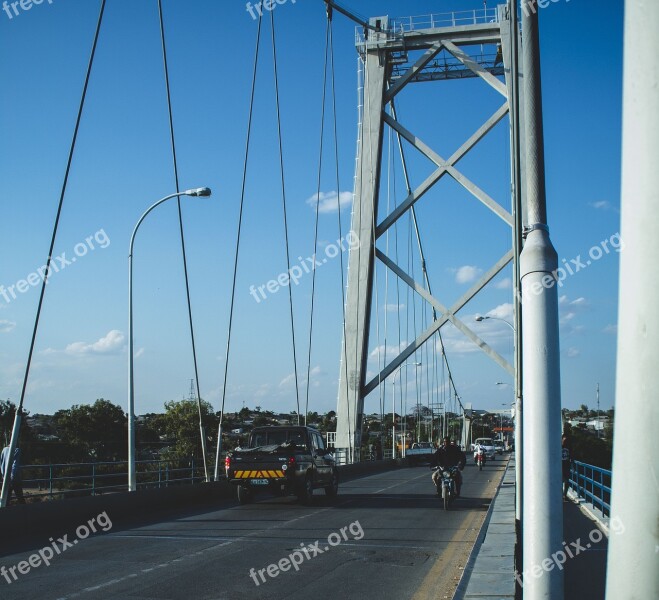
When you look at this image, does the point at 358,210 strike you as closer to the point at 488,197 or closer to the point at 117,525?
the point at 488,197

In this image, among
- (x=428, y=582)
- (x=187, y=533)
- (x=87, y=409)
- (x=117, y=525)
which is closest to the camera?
(x=428, y=582)

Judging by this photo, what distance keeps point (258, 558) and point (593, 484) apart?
8085 mm

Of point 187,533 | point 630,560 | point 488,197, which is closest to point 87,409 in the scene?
point 488,197

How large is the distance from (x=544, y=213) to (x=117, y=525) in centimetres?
1225

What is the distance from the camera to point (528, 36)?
5.32 m

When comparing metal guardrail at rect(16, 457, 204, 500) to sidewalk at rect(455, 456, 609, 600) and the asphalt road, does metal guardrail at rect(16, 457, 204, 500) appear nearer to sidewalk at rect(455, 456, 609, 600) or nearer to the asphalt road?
the asphalt road

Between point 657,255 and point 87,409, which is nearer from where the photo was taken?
point 657,255

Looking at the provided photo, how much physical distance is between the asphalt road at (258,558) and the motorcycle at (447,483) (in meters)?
0.78

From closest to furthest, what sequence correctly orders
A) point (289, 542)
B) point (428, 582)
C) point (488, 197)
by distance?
point (428, 582) → point (289, 542) → point (488, 197)

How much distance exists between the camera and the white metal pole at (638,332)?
193 centimetres

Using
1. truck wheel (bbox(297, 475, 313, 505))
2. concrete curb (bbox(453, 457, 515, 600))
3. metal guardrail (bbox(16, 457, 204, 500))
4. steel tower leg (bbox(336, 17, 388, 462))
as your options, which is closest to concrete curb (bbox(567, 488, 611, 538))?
concrete curb (bbox(453, 457, 515, 600))

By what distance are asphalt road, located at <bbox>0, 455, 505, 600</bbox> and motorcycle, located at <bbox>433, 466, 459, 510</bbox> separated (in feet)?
2.57

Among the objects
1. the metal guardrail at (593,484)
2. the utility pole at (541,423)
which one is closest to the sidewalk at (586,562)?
the metal guardrail at (593,484)

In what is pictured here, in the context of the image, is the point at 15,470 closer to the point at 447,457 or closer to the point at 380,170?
the point at 447,457
